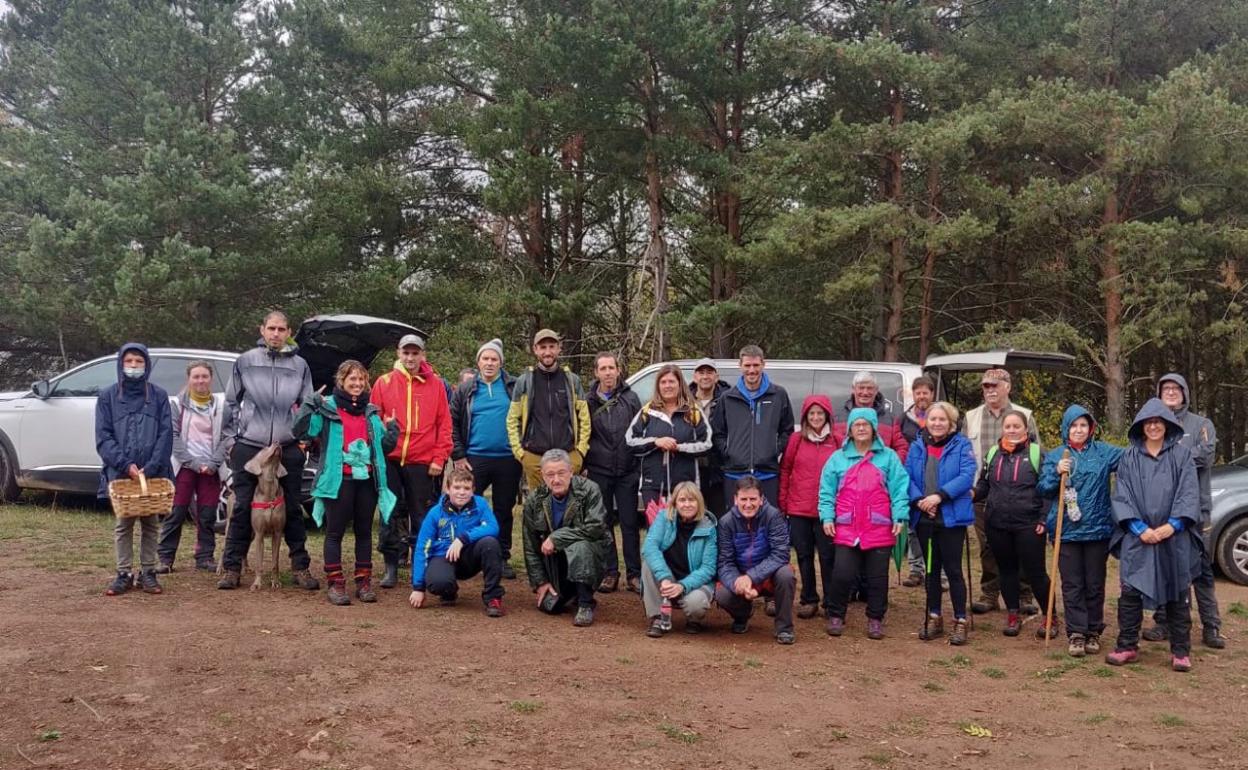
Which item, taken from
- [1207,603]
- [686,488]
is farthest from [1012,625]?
[686,488]

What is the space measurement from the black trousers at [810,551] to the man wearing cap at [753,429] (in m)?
0.25

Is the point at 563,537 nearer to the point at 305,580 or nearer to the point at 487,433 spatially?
the point at 487,433

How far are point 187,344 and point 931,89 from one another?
12525 mm

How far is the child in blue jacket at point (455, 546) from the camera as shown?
21.2 ft

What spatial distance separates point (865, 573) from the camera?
20.9 ft

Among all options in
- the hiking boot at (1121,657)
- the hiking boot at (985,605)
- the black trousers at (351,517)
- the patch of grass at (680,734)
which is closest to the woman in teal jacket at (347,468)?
the black trousers at (351,517)

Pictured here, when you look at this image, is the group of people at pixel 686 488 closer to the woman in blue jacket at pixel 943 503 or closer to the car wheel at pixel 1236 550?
the woman in blue jacket at pixel 943 503

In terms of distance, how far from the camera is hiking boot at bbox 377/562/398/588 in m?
7.07

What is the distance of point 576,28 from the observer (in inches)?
572

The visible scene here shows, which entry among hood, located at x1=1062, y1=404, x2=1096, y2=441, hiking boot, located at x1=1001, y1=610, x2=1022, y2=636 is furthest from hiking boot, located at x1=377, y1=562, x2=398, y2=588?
hood, located at x1=1062, y1=404, x2=1096, y2=441

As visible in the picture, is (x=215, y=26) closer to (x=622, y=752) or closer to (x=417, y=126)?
(x=417, y=126)

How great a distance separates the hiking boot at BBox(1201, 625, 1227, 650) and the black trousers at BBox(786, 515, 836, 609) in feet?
8.07

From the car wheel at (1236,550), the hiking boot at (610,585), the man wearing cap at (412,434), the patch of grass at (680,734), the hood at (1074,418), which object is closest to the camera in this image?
the patch of grass at (680,734)

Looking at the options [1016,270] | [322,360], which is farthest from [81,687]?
[1016,270]
